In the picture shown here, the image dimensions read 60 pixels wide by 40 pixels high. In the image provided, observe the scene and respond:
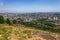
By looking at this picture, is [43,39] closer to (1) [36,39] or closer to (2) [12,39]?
(1) [36,39]

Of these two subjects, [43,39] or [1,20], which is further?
[1,20]

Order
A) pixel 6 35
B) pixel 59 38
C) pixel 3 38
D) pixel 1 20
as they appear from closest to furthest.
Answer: pixel 3 38
pixel 6 35
pixel 59 38
pixel 1 20

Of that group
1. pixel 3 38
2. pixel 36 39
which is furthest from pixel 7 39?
pixel 36 39

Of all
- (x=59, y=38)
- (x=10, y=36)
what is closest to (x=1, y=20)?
(x=10, y=36)

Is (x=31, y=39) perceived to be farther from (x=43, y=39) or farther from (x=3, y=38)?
(x=3, y=38)

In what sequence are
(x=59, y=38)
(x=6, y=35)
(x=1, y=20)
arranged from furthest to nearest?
(x=1, y=20) → (x=59, y=38) → (x=6, y=35)

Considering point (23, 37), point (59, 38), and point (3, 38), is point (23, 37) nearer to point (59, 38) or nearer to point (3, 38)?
point (3, 38)

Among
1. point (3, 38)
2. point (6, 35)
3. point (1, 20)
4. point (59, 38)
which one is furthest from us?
point (1, 20)

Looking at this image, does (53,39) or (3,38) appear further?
(53,39)
